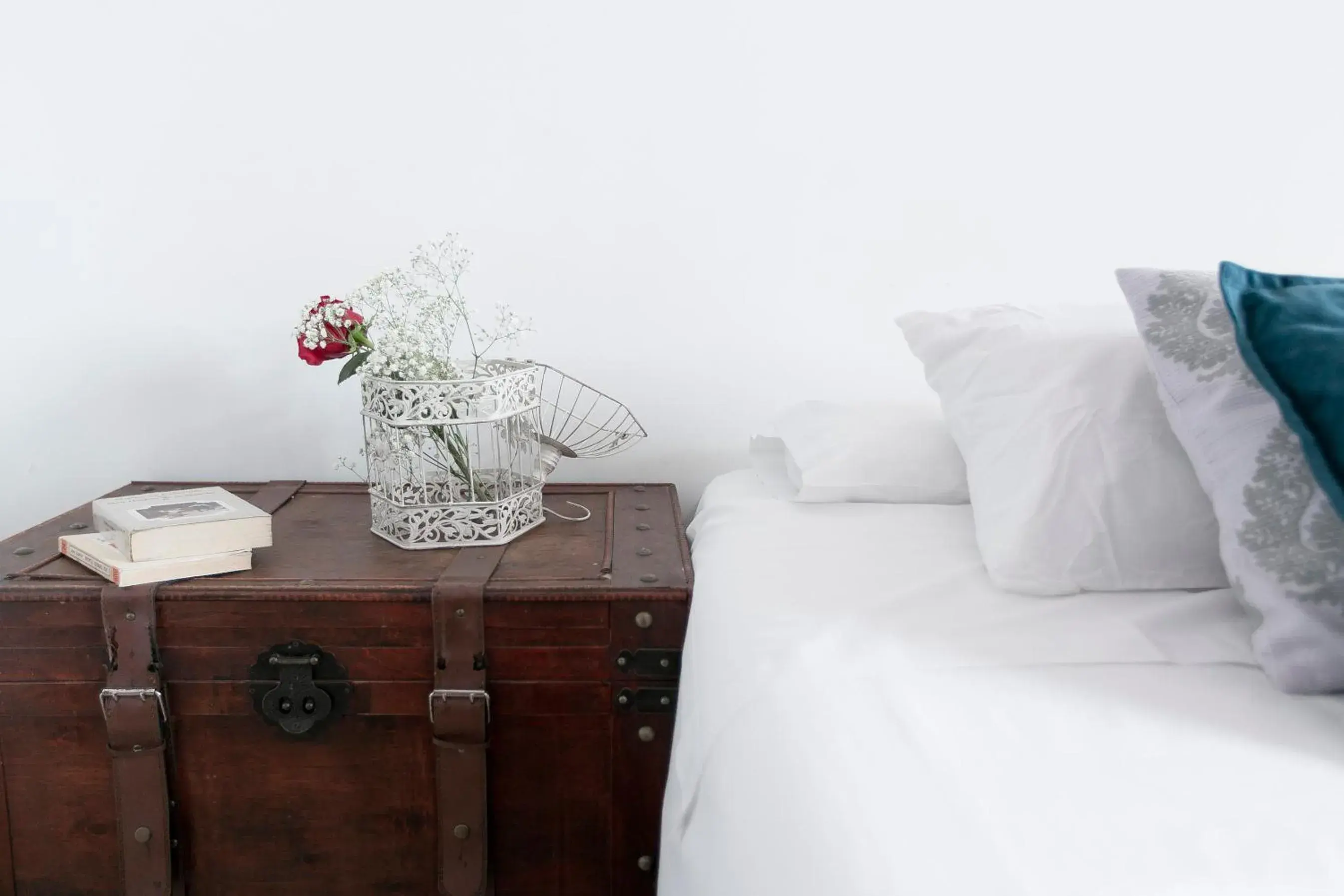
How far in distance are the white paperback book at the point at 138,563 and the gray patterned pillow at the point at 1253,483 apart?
3.40 feet

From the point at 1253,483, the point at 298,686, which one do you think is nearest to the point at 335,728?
the point at 298,686

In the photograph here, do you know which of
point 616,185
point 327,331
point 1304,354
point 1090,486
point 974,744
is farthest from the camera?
point 616,185

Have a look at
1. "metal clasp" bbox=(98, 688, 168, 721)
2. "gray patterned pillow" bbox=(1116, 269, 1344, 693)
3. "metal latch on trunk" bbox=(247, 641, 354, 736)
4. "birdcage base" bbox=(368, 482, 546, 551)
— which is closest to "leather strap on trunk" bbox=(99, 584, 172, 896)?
"metal clasp" bbox=(98, 688, 168, 721)

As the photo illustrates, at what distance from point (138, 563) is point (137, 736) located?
0.20 meters

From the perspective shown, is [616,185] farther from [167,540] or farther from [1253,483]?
[1253,483]

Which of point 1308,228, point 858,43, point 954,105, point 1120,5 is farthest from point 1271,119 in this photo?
point 858,43

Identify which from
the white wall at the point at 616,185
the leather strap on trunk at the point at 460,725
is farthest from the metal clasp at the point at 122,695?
the white wall at the point at 616,185

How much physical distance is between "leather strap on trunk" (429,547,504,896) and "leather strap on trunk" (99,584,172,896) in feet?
1.03

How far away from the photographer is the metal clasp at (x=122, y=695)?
1049 mm

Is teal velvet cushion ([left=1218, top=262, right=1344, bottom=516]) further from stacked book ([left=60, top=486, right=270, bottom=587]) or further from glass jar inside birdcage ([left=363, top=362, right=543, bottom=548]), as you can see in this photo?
stacked book ([left=60, top=486, right=270, bottom=587])

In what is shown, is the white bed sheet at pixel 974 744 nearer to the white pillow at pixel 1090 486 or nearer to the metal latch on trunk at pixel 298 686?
the white pillow at pixel 1090 486

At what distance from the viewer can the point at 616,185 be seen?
1455 mm

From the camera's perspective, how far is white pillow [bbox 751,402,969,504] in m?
1.22

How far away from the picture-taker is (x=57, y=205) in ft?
4.64
